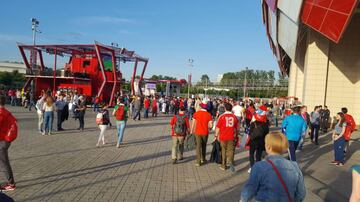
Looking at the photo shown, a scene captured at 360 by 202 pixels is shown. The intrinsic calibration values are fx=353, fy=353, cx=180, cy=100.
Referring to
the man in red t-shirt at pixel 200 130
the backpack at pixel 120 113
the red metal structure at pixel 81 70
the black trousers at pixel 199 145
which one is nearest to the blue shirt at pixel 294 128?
the man in red t-shirt at pixel 200 130

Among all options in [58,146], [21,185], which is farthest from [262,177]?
[58,146]

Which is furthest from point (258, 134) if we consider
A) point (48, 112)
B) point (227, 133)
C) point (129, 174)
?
point (48, 112)

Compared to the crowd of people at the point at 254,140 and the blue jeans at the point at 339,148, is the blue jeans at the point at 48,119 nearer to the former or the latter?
the crowd of people at the point at 254,140

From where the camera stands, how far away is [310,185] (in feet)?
26.1

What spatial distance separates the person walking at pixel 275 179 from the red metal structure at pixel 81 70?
114ft

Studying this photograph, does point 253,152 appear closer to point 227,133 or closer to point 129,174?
point 227,133

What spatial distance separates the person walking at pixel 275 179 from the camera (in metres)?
3.24

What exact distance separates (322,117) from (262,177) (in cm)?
1796

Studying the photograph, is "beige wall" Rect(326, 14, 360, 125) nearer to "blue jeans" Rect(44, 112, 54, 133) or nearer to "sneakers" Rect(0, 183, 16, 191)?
"blue jeans" Rect(44, 112, 54, 133)

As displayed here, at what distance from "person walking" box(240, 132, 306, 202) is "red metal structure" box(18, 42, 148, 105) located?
34.6 m

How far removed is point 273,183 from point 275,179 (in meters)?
0.04

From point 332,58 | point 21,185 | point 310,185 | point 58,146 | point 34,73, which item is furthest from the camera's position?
point 34,73

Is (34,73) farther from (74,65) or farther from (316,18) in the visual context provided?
(316,18)

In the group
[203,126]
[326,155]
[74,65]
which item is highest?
[74,65]
